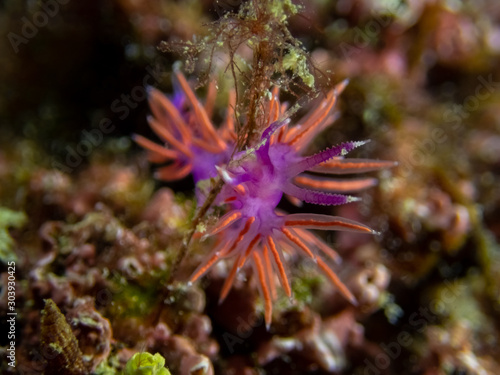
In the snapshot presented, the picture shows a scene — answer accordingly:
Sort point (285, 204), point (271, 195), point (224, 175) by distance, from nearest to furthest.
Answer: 1. point (224, 175)
2. point (271, 195)
3. point (285, 204)

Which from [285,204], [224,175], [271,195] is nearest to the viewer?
[224,175]

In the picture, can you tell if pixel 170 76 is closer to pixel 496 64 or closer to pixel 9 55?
pixel 9 55

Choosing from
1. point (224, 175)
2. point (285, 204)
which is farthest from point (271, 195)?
point (285, 204)

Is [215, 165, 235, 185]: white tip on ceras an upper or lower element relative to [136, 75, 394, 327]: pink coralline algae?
upper

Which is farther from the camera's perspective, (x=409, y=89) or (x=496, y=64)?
(x=496, y=64)

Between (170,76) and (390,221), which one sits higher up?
(170,76)

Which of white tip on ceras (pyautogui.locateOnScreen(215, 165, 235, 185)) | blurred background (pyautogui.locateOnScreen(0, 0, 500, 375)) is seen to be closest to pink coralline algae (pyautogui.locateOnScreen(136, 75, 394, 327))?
white tip on ceras (pyautogui.locateOnScreen(215, 165, 235, 185))

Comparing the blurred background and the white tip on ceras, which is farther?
the blurred background

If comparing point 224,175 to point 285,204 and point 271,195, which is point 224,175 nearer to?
point 271,195

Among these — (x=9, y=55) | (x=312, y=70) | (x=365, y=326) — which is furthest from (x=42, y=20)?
(x=365, y=326)

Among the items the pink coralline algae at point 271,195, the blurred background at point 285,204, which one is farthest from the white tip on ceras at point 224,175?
the blurred background at point 285,204

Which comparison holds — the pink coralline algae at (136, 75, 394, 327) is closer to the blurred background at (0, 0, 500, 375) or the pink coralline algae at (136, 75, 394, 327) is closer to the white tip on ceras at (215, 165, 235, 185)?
the white tip on ceras at (215, 165, 235, 185)
